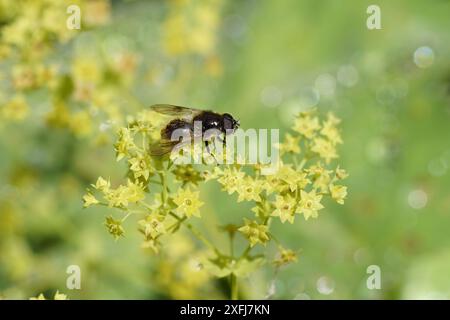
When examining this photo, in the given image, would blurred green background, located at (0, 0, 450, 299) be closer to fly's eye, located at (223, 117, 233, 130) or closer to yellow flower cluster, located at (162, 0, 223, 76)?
yellow flower cluster, located at (162, 0, 223, 76)

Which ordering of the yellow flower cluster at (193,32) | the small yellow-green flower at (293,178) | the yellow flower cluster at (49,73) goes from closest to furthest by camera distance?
the small yellow-green flower at (293,178) < the yellow flower cluster at (49,73) < the yellow flower cluster at (193,32)

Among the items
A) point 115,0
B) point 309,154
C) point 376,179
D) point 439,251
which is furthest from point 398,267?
point 115,0

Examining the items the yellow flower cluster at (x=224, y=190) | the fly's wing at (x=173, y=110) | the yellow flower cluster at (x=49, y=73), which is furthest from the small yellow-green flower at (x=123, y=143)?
the yellow flower cluster at (x=49, y=73)

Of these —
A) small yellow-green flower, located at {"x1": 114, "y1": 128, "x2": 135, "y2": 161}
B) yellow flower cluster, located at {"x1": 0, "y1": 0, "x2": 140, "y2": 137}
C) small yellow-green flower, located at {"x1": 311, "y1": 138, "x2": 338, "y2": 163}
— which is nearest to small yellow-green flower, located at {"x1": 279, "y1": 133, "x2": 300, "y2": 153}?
small yellow-green flower, located at {"x1": 311, "y1": 138, "x2": 338, "y2": 163}

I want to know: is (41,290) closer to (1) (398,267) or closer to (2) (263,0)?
(1) (398,267)

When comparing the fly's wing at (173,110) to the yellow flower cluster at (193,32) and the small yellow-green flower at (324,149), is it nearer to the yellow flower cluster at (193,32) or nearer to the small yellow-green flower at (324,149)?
the small yellow-green flower at (324,149)
